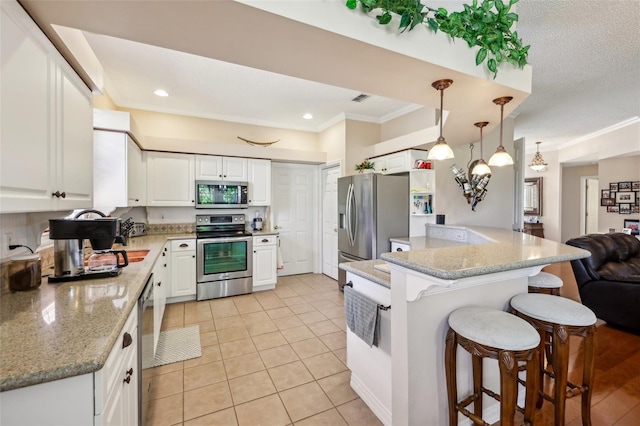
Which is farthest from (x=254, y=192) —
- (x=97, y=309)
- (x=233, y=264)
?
(x=97, y=309)

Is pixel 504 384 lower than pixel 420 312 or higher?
lower

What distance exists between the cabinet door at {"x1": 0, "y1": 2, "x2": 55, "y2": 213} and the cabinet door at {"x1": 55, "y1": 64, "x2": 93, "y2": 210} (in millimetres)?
110

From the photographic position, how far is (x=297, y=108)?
424 centimetres

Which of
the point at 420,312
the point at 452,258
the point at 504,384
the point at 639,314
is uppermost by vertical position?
the point at 452,258

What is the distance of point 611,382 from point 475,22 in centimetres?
281

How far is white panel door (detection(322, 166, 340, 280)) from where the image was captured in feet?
15.8

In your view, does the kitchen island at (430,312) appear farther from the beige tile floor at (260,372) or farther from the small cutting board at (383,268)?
the beige tile floor at (260,372)

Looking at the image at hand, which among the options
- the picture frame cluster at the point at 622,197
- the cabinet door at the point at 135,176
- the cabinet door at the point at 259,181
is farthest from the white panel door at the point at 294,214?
the picture frame cluster at the point at 622,197

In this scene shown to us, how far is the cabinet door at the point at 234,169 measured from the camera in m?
4.35

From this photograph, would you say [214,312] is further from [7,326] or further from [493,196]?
[493,196]

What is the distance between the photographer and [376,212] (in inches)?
144

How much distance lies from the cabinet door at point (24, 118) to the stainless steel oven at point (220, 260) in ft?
9.07

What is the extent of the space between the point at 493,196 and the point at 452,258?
352 centimetres

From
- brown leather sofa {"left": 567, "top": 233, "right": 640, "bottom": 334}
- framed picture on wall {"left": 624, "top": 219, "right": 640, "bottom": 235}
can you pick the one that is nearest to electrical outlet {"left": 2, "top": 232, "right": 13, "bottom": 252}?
brown leather sofa {"left": 567, "top": 233, "right": 640, "bottom": 334}
